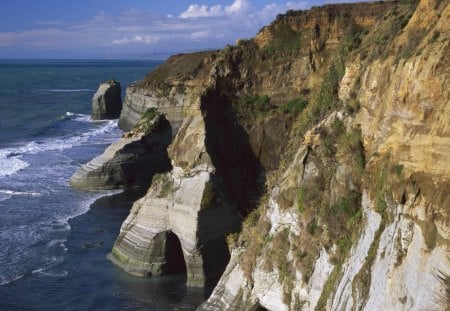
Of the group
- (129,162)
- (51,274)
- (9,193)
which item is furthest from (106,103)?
(51,274)

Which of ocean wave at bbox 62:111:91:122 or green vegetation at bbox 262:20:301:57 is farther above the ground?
green vegetation at bbox 262:20:301:57

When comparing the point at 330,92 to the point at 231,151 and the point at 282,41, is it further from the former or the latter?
the point at 282,41

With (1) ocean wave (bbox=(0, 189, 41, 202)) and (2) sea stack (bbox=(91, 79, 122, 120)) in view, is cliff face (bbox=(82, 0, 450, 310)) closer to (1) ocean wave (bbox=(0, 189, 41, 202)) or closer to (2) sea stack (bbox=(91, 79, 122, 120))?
(1) ocean wave (bbox=(0, 189, 41, 202))

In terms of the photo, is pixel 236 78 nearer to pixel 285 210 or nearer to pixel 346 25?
Answer: pixel 346 25

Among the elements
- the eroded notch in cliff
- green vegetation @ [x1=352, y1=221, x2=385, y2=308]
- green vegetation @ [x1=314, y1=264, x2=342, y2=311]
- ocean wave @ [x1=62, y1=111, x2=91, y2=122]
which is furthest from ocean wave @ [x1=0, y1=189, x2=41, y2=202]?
ocean wave @ [x1=62, y1=111, x2=91, y2=122]

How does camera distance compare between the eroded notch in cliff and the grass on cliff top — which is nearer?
the grass on cliff top

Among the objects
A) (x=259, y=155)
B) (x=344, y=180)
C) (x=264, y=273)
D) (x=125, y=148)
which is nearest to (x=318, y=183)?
(x=344, y=180)

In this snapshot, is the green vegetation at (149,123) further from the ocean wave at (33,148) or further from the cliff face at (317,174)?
the cliff face at (317,174)
